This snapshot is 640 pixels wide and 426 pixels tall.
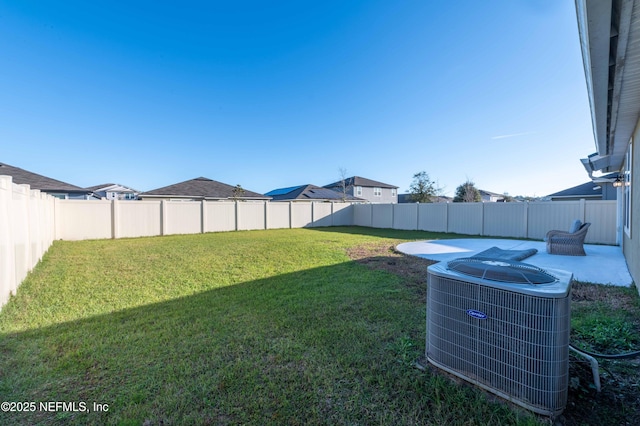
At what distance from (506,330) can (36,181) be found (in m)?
21.1

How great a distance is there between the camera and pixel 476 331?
1.74 metres

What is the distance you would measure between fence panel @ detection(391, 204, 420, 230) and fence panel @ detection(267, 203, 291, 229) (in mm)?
6682

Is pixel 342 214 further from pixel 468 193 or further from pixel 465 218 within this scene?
pixel 468 193

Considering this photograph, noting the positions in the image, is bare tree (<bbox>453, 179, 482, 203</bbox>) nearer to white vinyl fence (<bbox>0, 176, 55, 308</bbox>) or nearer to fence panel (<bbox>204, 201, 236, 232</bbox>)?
fence panel (<bbox>204, 201, 236, 232</bbox>)

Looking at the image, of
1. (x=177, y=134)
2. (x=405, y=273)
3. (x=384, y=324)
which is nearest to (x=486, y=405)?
(x=384, y=324)

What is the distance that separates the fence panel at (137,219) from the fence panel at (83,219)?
35 centimetres

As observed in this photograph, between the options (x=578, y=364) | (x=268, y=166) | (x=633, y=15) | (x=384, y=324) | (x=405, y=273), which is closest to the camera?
(x=633, y=15)

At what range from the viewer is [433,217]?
1434cm

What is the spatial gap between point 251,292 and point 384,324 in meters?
2.24

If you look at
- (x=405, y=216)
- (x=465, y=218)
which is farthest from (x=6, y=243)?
(x=405, y=216)

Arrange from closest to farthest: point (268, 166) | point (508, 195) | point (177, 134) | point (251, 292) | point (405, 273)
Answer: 1. point (251, 292)
2. point (405, 273)
3. point (177, 134)
4. point (268, 166)
5. point (508, 195)

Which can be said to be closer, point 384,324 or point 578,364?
point 578,364

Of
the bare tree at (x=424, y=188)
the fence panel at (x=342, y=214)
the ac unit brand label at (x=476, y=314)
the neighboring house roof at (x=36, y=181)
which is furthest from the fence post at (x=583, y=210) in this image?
the neighboring house roof at (x=36, y=181)

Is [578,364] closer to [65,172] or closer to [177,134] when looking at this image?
[177,134]
